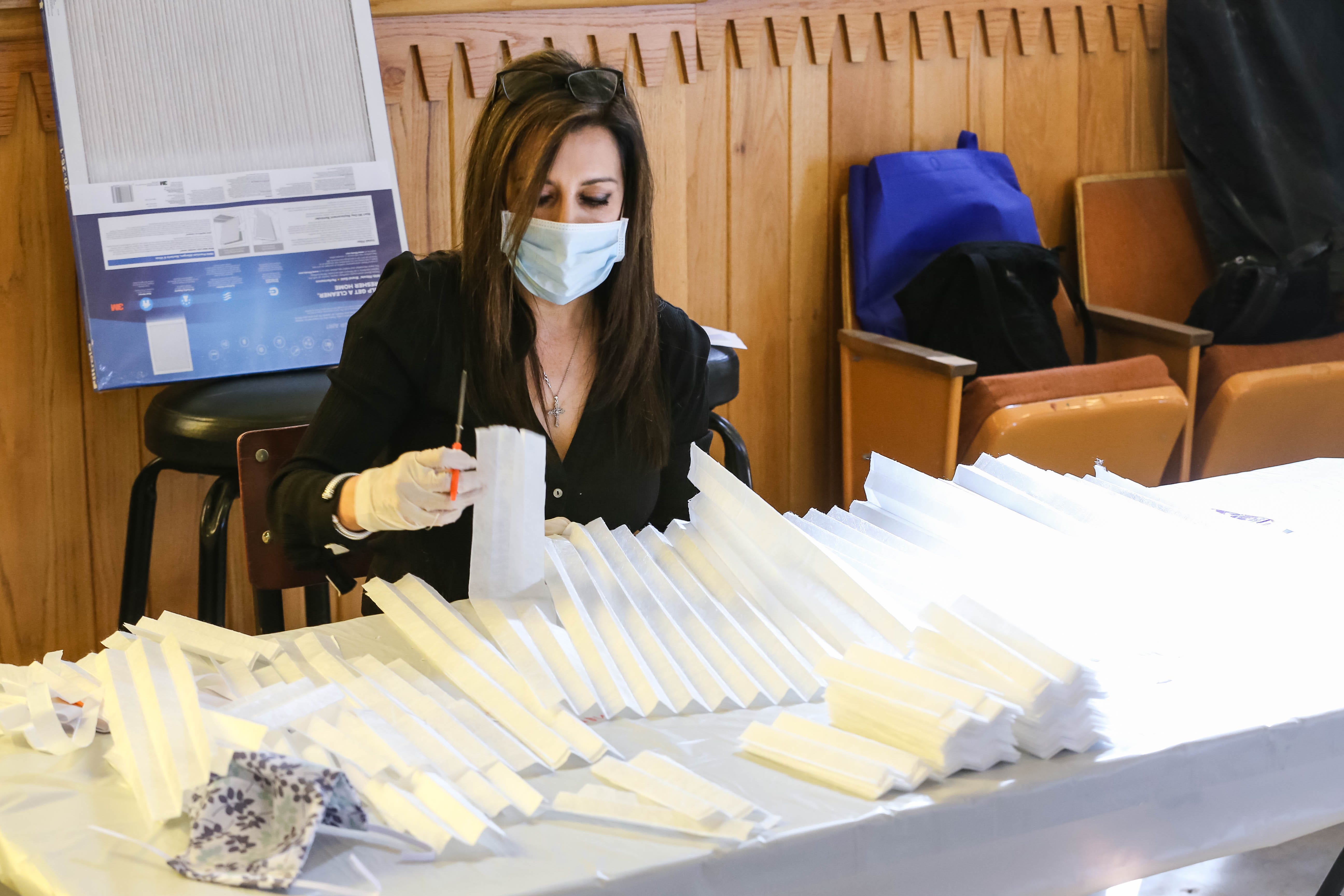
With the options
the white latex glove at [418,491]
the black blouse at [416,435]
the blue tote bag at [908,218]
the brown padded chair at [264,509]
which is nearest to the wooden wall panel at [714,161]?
the blue tote bag at [908,218]

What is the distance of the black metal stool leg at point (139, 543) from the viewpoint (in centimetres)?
210

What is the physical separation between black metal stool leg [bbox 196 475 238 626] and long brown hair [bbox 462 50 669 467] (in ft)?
2.07

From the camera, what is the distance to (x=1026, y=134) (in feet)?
10.7

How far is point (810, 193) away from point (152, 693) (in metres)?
2.31

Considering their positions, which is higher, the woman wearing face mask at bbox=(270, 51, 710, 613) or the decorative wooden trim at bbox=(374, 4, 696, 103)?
the decorative wooden trim at bbox=(374, 4, 696, 103)

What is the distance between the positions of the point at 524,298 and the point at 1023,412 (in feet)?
4.58

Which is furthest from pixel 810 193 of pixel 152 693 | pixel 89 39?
pixel 152 693

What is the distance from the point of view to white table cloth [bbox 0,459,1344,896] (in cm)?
87

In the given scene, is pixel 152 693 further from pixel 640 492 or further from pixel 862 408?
pixel 862 408

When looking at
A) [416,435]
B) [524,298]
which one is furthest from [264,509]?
[524,298]

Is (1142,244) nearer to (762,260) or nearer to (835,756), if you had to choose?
(762,260)

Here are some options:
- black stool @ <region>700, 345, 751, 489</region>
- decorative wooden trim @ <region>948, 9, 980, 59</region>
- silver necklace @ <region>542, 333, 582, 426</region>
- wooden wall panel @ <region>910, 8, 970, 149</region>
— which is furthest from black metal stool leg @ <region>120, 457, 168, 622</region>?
decorative wooden trim @ <region>948, 9, 980, 59</region>

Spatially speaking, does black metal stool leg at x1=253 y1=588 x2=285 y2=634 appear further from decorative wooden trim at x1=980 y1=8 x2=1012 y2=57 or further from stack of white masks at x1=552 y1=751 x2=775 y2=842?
decorative wooden trim at x1=980 y1=8 x2=1012 y2=57

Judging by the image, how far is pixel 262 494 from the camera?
166cm
